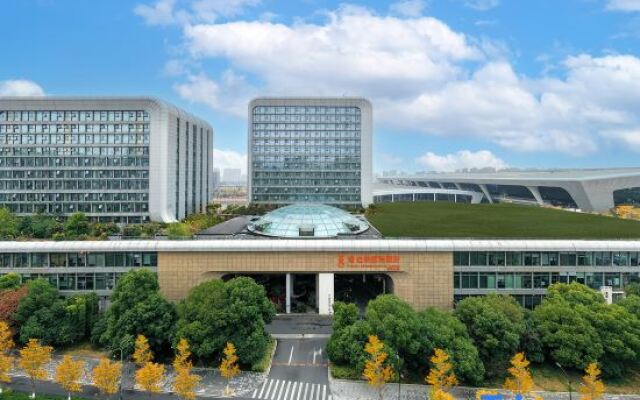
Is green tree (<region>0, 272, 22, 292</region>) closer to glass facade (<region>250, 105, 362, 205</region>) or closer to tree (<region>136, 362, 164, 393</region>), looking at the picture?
tree (<region>136, 362, 164, 393</region>)

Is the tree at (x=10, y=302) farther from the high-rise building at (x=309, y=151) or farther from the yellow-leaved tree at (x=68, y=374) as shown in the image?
the high-rise building at (x=309, y=151)

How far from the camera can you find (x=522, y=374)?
81.5ft

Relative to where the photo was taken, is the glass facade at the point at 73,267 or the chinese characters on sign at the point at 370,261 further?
the glass facade at the point at 73,267

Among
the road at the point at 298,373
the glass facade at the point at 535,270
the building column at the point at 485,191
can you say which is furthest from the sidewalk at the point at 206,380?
the building column at the point at 485,191

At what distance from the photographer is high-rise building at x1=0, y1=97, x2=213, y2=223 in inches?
2990

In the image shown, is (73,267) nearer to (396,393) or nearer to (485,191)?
(396,393)

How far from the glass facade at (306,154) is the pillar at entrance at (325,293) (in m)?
69.9

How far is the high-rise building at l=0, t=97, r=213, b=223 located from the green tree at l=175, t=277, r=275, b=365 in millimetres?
52044

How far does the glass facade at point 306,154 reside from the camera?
109m

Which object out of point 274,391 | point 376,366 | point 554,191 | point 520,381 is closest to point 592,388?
point 520,381

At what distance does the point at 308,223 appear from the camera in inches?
1847

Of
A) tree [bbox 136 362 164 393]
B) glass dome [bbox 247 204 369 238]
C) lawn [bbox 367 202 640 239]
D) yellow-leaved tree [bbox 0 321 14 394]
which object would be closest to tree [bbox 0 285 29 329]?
yellow-leaved tree [bbox 0 321 14 394]

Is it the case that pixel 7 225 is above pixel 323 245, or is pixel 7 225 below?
below

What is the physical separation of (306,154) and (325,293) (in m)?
74.2
